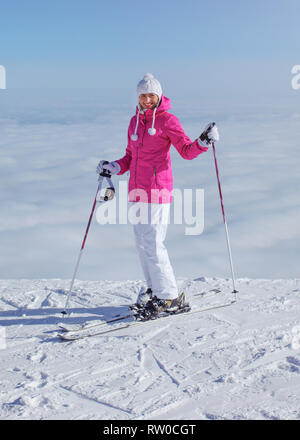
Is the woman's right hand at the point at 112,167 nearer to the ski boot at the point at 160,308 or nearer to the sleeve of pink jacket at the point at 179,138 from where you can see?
the sleeve of pink jacket at the point at 179,138

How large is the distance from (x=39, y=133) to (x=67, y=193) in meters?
39.4

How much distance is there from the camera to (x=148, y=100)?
381 centimetres

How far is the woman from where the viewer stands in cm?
377

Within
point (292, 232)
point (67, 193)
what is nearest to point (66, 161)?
point (67, 193)

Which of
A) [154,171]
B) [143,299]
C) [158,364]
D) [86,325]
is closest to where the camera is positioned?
[158,364]

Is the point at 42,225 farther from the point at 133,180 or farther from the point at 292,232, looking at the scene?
the point at 133,180

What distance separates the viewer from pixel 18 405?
2543mm

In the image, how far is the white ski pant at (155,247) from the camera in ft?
12.6

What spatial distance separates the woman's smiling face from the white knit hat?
0.03 meters

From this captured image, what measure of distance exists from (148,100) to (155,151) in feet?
1.31

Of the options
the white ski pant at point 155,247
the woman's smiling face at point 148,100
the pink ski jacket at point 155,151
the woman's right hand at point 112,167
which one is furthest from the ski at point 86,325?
the woman's smiling face at point 148,100
